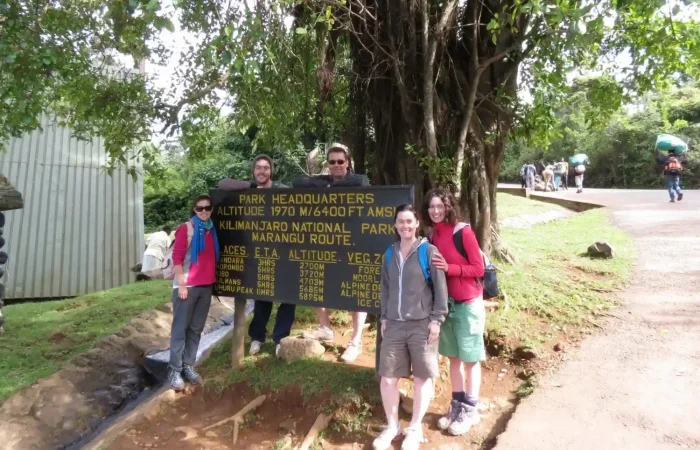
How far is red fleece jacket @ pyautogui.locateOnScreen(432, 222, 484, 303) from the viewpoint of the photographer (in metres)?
3.68

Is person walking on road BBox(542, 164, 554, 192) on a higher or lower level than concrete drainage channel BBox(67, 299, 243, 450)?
higher

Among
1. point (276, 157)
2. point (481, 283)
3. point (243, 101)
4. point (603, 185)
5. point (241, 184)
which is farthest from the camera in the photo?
point (603, 185)

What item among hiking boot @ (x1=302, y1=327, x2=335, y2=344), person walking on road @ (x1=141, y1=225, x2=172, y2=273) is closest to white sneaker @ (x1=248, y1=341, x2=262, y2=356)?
hiking boot @ (x1=302, y1=327, x2=335, y2=344)

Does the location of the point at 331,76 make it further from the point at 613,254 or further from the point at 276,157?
the point at 276,157

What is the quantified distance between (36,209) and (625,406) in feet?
36.2

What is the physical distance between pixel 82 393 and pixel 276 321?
7.60 feet

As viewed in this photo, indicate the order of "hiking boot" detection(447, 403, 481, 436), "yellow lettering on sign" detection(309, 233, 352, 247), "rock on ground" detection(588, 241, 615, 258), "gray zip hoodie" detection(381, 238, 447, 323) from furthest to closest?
"rock on ground" detection(588, 241, 615, 258), "yellow lettering on sign" detection(309, 233, 352, 247), "hiking boot" detection(447, 403, 481, 436), "gray zip hoodie" detection(381, 238, 447, 323)

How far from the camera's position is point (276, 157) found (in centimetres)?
1836

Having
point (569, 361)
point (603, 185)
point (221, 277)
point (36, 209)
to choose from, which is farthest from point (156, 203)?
point (603, 185)

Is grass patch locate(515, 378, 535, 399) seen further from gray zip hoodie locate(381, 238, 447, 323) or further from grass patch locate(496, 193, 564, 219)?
grass patch locate(496, 193, 564, 219)

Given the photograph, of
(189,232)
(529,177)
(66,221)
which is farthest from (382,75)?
(529,177)

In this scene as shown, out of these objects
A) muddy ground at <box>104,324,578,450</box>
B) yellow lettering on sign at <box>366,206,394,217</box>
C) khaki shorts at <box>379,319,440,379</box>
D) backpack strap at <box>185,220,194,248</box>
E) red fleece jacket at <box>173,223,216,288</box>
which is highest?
yellow lettering on sign at <box>366,206,394,217</box>

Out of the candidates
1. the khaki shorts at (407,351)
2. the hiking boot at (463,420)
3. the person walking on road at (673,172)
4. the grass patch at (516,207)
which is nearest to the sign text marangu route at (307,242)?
the khaki shorts at (407,351)

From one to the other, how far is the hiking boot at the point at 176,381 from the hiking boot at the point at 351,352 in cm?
151
